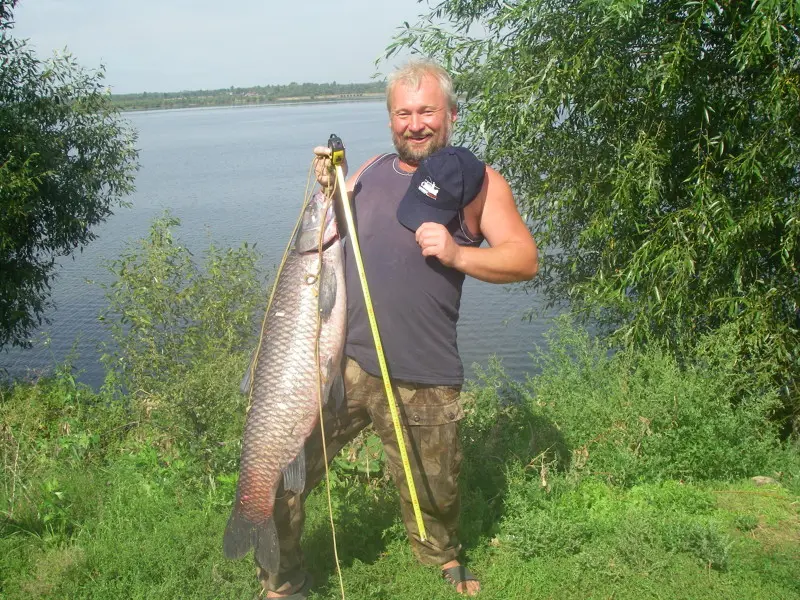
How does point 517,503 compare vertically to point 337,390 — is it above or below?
below

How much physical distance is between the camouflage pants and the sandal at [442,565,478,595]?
337 millimetres

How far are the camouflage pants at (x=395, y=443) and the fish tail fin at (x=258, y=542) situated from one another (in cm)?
16

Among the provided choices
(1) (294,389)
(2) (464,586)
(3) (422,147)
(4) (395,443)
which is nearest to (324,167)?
(3) (422,147)

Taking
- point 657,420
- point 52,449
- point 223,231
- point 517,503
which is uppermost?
point 657,420

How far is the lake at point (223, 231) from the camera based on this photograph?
12336 mm

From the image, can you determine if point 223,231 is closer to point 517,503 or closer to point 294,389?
point 517,503

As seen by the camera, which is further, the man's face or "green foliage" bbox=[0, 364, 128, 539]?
"green foliage" bbox=[0, 364, 128, 539]

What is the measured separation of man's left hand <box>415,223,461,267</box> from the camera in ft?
9.81

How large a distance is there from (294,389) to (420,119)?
1.34 metres

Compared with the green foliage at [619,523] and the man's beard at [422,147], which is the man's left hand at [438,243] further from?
the green foliage at [619,523]

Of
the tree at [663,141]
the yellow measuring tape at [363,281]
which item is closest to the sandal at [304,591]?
the yellow measuring tape at [363,281]

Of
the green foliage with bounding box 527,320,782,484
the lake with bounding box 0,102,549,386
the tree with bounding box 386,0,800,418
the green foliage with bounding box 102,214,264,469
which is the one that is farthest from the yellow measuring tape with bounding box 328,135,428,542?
the lake with bounding box 0,102,549,386

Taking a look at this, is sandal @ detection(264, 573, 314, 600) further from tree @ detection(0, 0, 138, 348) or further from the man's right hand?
tree @ detection(0, 0, 138, 348)

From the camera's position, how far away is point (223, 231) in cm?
1569
